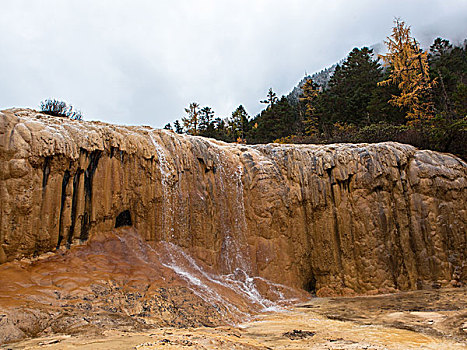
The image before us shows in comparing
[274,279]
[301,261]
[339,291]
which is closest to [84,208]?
[274,279]

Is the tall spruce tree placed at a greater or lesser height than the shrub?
greater

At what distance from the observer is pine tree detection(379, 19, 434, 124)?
21.6 metres

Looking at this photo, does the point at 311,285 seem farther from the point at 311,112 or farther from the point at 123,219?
the point at 311,112

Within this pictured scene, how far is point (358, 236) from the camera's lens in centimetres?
1155

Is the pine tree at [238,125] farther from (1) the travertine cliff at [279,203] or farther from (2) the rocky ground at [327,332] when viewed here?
(2) the rocky ground at [327,332]

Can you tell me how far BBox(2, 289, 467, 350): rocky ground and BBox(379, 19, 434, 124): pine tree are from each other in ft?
54.3

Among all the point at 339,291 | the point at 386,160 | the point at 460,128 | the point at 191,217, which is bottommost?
the point at 339,291

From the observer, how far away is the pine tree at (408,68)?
21641mm

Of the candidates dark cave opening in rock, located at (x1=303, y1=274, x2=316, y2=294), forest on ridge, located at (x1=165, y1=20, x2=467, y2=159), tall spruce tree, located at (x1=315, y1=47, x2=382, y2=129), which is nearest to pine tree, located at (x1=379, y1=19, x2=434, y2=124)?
A: forest on ridge, located at (x1=165, y1=20, x2=467, y2=159)

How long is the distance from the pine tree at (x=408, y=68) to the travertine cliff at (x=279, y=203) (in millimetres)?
10690

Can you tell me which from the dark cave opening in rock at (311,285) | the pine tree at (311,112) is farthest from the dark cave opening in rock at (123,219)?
the pine tree at (311,112)

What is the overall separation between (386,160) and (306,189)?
130 inches

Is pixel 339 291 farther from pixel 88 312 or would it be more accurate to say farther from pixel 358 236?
pixel 88 312

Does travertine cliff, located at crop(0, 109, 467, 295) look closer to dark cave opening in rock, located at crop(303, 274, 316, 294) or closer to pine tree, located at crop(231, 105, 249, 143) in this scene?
dark cave opening in rock, located at crop(303, 274, 316, 294)
